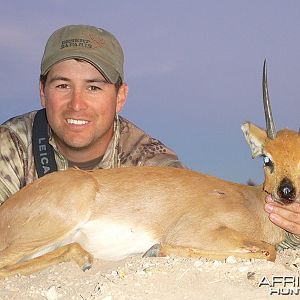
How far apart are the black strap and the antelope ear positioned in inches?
104

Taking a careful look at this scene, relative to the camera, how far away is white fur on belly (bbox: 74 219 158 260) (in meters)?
6.95

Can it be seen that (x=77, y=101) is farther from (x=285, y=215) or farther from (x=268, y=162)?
(x=285, y=215)

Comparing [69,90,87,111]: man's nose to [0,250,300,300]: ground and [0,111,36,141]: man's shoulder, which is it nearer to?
[0,111,36,141]: man's shoulder

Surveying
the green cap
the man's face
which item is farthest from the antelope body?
the green cap

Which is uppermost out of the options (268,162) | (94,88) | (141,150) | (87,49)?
(87,49)

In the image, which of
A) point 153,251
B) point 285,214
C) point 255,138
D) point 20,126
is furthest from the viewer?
point 20,126

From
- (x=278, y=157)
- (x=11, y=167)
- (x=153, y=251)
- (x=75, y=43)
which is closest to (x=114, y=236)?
(x=153, y=251)

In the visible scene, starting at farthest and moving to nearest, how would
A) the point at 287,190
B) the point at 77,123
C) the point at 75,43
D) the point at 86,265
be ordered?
the point at 75,43
the point at 77,123
the point at 287,190
the point at 86,265

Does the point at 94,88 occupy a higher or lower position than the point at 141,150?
higher

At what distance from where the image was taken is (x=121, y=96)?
8891 mm

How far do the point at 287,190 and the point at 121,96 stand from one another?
118 inches

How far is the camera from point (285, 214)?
716 cm

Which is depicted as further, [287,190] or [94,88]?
[94,88]

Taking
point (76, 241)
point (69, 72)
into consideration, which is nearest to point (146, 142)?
point (69, 72)
